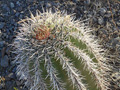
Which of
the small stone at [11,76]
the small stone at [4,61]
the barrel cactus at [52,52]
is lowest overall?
the small stone at [11,76]

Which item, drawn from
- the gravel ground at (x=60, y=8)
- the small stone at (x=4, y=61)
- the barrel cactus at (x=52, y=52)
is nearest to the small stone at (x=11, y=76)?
the gravel ground at (x=60, y=8)

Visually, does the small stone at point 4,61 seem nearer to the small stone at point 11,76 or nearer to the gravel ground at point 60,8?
the gravel ground at point 60,8

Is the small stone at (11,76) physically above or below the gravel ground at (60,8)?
below

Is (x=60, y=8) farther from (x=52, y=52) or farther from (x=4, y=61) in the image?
(x=52, y=52)

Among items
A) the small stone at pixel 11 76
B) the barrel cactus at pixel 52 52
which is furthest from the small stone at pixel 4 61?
the barrel cactus at pixel 52 52

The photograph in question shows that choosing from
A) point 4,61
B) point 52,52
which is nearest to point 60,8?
point 4,61

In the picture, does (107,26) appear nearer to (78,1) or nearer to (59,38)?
(78,1)

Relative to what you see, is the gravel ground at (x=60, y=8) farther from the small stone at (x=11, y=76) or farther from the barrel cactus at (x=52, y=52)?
the barrel cactus at (x=52, y=52)

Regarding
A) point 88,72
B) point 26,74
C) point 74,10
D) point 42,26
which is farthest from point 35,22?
point 74,10

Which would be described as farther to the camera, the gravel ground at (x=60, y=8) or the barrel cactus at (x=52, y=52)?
the gravel ground at (x=60, y=8)

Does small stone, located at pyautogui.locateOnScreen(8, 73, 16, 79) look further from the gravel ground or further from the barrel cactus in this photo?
the barrel cactus

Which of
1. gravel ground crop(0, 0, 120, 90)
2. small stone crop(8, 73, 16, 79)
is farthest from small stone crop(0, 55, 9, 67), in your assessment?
small stone crop(8, 73, 16, 79)
